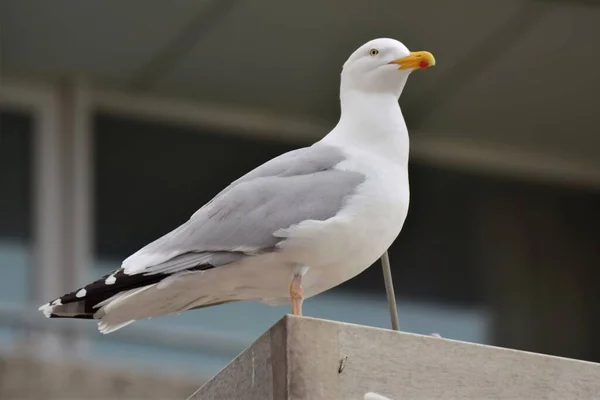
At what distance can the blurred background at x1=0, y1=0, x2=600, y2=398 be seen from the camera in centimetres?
486

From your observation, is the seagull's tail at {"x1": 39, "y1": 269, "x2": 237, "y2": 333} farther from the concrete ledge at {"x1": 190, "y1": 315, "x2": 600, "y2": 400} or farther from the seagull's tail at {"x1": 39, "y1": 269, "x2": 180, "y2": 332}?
the concrete ledge at {"x1": 190, "y1": 315, "x2": 600, "y2": 400}

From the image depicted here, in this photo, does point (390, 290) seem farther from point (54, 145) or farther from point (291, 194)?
point (54, 145)

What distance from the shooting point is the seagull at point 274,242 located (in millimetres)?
1893

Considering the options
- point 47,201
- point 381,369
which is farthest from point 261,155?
point 381,369

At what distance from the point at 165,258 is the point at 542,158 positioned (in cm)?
418

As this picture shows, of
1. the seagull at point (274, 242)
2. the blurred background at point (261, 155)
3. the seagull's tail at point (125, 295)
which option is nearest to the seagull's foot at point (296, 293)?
the seagull at point (274, 242)

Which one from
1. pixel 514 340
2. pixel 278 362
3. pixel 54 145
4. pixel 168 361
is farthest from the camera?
pixel 514 340

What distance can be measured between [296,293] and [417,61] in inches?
16.3

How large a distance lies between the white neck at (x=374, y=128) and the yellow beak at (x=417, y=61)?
2.2 inches

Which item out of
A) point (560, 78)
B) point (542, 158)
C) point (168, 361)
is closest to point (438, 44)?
point (560, 78)

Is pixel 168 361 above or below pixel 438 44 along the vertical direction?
below

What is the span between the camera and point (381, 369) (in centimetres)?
174

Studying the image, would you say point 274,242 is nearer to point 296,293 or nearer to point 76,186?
point 296,293

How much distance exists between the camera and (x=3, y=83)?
208 inches
